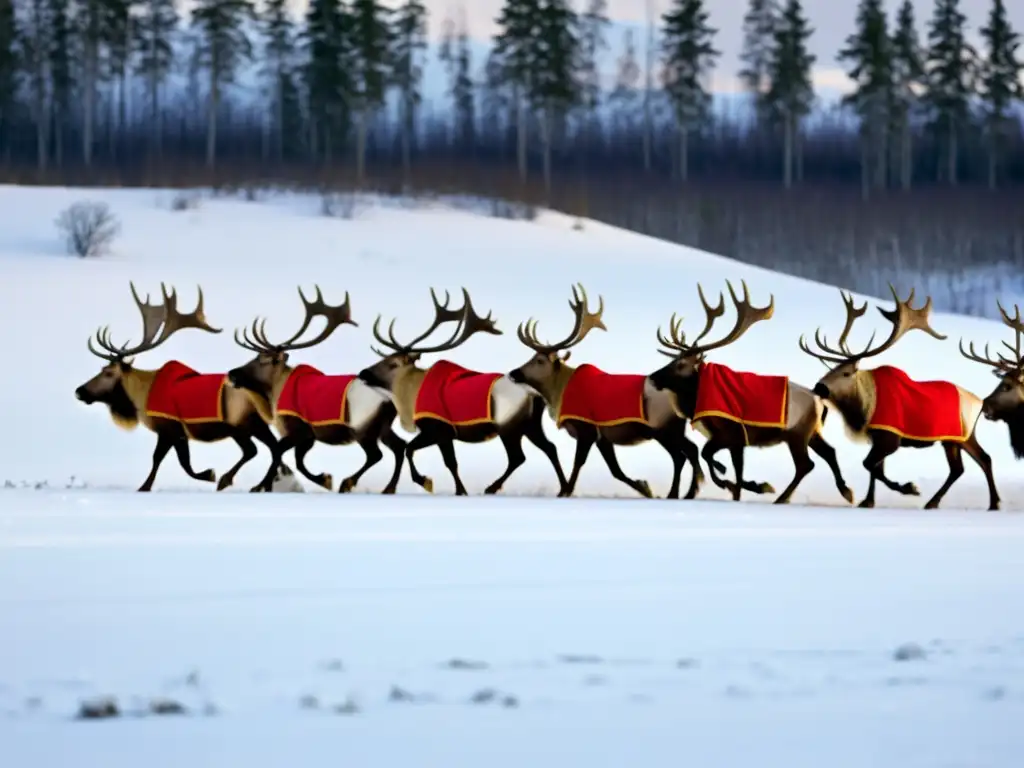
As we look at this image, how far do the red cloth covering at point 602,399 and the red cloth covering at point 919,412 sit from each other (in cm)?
200

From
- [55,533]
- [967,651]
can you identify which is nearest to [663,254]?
[55,533]

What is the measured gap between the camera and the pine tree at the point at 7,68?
182ft

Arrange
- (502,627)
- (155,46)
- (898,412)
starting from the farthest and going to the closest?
1. (155,46)
2. (898,412)
3. (502,627)

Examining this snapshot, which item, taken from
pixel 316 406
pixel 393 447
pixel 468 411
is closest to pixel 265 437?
pixel 316 406

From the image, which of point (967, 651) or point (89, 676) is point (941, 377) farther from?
point (89, 676)

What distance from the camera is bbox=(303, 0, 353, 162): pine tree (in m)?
53.9

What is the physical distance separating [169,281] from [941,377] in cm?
1189

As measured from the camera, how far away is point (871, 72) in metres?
59.0

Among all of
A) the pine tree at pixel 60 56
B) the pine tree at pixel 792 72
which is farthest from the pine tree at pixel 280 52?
the pine tree at pixel 792 72

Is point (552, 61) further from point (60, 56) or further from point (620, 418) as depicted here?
point (620, 418)

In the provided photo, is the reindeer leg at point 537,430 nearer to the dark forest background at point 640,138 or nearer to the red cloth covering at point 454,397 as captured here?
the red cloth covering at point 454,397

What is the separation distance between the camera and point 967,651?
6.37m

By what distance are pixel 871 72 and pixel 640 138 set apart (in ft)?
42.1

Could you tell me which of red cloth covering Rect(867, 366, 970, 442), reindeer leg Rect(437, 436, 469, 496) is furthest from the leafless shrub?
red cloth covering Rect(867, 366, 970, 442)
